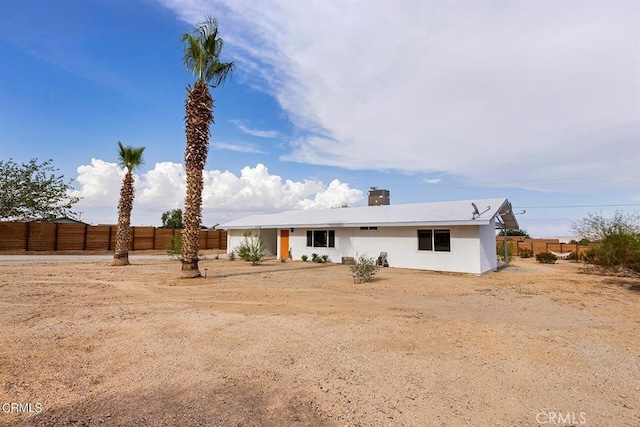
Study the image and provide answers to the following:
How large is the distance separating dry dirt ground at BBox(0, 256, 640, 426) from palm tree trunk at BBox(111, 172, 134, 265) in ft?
29.4

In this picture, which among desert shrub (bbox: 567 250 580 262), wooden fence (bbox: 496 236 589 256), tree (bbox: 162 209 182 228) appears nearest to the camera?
desert shrub (bbox: 567 250 580 262)

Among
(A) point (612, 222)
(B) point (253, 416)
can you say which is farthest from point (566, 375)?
(A) point (612, 222)

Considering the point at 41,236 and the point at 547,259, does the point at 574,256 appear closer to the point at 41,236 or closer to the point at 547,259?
the point at 547,259

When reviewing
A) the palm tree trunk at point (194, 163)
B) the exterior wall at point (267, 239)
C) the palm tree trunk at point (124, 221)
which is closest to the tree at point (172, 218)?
the exterior wall at point (267, 239)

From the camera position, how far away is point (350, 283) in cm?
1200

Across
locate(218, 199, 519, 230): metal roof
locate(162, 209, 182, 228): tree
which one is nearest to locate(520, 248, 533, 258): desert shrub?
locate(218, 199, 519, 230): metal roof

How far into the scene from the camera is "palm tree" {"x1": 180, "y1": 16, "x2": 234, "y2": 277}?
12.3 m

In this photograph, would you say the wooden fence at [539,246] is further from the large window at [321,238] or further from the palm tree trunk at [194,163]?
the palm tree trunk at [194,163]

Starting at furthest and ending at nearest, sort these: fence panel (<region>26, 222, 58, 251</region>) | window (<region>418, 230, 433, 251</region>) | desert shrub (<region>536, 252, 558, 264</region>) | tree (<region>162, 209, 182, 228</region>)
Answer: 1. tree (<region>162, 209, 182, 228</region>)
2. fence panel (<region>26, 222, 58, 251</region>)
3. desert shrub (<region>536, 252, 558, 264</region>)
4. window (<region>418, 230, 433, 251</region>)

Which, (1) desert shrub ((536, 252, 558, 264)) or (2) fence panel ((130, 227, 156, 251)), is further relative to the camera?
(2) fence panel ((130, 227, 156, 251))

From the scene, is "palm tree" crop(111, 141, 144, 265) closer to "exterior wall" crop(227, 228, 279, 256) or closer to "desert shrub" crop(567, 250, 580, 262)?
"exterior wall" crop(227, 228, 279, 256)

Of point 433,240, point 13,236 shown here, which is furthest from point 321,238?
point 13,236

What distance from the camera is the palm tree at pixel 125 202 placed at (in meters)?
17.6

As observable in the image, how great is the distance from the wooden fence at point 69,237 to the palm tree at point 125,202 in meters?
12.5
